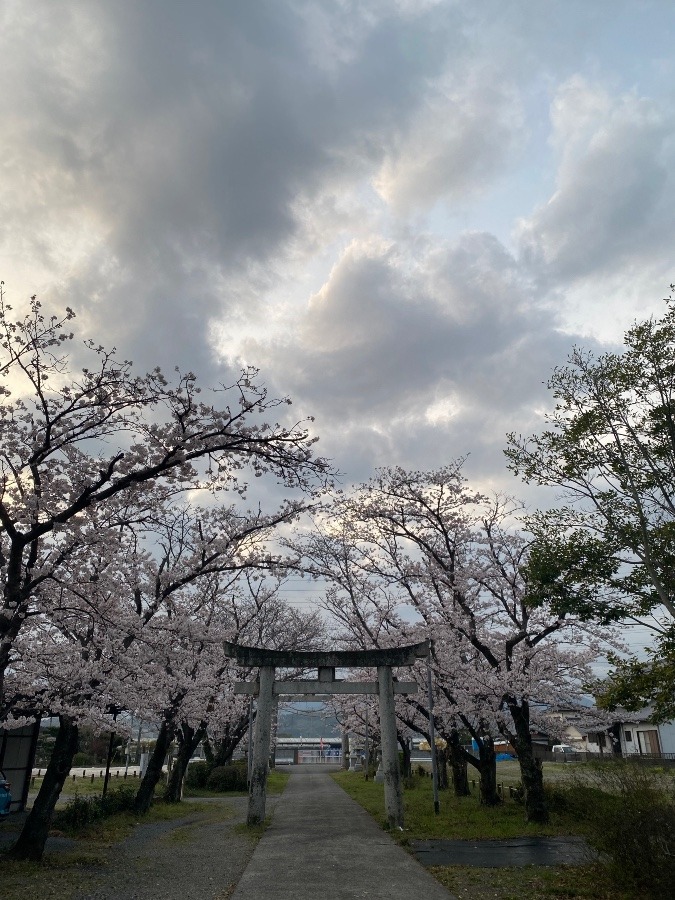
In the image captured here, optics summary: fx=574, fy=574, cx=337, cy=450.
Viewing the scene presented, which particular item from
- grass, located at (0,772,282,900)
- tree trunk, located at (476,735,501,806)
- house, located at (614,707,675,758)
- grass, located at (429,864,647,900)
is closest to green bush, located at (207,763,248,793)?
grass, located at (0,772,282,900)

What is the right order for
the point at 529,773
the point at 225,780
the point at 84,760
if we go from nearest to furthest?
the point at 529,773, the point at 225,780, the point at 84,760

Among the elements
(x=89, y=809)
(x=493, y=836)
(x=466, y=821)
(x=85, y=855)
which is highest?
(x=85, y=855)

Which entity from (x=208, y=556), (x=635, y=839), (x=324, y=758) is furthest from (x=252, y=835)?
(x=324, y=758)

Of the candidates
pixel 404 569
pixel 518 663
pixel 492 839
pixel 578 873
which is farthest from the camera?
pixel 404 569

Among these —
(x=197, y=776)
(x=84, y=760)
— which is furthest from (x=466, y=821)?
(x=84, y=760)

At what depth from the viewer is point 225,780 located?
102 ft

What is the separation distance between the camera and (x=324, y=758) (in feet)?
306

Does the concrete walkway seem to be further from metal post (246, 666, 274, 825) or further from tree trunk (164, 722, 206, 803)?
tree trunk (164, 722, 206, 803)

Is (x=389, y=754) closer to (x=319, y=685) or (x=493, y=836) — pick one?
(x=319, y=685)

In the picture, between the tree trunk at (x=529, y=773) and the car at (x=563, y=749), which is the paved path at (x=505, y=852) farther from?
the car at (x=563, y=749)

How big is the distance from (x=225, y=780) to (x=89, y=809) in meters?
16.6

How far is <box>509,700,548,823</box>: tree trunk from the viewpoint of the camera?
1477 cm

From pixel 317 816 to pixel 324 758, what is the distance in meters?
84.4

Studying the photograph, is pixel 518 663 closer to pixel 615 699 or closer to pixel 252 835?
pixel 615 699
